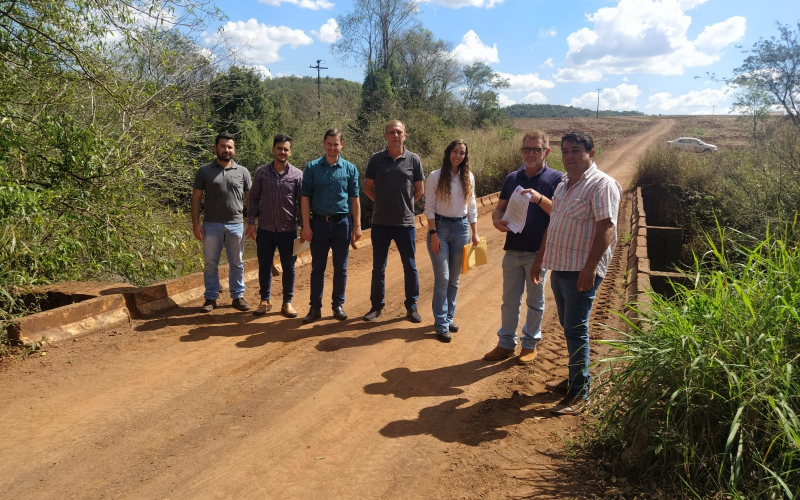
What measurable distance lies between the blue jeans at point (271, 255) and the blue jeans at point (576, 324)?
324 cm

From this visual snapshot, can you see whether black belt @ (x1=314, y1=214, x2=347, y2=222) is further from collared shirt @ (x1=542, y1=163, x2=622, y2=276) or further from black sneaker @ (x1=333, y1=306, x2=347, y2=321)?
collared shirt @ (x1=542, y1=163, x2=622, y2=276)

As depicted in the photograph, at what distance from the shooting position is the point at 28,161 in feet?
21.5

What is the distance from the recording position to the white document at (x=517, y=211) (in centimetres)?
458

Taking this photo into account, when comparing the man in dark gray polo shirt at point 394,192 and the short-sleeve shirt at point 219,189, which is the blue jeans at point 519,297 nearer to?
the man in dark gray polo shirt at point 394,192

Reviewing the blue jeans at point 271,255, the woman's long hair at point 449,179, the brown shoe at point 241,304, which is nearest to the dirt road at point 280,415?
the brown shoe at point 241,304

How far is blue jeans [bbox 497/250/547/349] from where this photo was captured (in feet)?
16.0

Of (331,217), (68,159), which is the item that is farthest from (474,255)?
(68,159)

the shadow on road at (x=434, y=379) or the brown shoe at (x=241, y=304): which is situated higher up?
the brown shoe at (x=241, y=304)

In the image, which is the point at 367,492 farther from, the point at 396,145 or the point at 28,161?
the point at 28,161

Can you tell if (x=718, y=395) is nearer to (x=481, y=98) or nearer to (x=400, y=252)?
(x=400, y=252)

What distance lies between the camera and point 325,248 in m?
6.00

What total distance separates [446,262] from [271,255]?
2.10m

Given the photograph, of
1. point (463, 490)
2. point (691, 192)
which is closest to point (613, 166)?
point (691, 192)

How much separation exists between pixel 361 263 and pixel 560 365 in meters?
4.78
